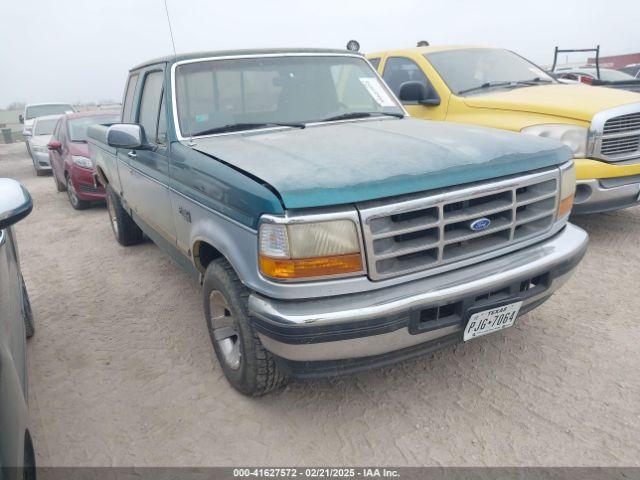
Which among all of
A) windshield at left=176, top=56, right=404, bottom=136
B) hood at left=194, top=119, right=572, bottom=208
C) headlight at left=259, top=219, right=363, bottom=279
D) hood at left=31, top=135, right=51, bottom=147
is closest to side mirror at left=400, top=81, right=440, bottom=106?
windshield at left=176, top=56, right=404, bottom=136

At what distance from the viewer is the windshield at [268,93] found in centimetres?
333

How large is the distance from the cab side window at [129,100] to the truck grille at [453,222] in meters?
3.16

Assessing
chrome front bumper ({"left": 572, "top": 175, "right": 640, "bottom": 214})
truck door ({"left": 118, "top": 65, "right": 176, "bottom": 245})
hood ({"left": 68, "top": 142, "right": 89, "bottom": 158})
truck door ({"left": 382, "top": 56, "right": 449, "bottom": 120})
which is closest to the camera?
truck door ({"left": 118, "top": 65, "right": 176, "bottom": 245})

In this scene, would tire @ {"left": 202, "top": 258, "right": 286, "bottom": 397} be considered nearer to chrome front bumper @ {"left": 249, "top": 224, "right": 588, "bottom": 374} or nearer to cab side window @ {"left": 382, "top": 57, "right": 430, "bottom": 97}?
chrome front bumper @ {"left": 249, "top": 224, "right": 588, "bottom": 374}

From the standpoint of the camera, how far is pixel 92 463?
96.7 inches

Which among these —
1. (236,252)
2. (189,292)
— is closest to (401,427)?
(236,252)

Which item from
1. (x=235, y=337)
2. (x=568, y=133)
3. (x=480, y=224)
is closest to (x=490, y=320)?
(x=480, y=224)

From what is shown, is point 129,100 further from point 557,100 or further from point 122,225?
point 557,100

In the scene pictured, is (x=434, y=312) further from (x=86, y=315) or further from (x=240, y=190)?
(x=86, y=315)

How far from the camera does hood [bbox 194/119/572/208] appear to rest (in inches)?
84.8

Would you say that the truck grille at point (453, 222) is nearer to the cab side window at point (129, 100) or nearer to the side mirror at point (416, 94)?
the side mirror at point (416, 94)

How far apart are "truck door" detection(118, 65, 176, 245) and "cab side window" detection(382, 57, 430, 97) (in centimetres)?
283

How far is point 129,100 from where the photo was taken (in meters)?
4.84

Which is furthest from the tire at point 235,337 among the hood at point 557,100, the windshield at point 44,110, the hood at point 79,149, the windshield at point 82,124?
the windshield at point 44,110
